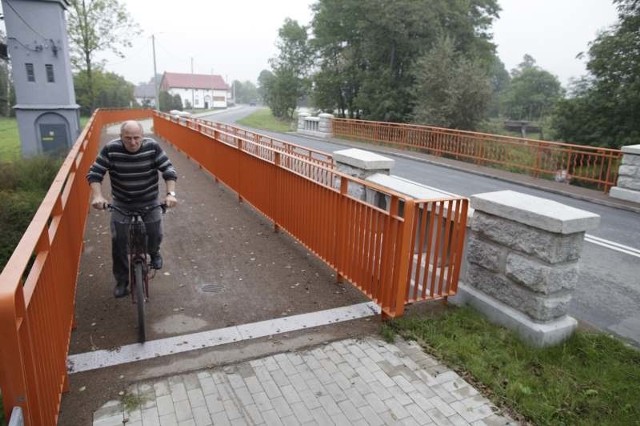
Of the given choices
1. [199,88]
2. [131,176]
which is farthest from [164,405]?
[199,88]

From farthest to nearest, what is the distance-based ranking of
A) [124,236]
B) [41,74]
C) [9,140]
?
[9,140] < [41,74] < [124,236]

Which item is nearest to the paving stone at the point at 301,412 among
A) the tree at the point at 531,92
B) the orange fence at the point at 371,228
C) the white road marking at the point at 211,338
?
the white road marking at the point at 211,338

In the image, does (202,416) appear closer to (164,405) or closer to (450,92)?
(164,405)

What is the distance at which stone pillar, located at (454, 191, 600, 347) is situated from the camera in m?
4.04

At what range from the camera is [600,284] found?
593 centimetres

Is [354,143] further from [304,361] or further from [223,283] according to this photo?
[304,361]

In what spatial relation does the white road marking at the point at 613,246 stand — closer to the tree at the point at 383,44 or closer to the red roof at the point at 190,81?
the tree at the point at 383,44

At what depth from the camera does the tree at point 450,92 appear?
23.4 meters

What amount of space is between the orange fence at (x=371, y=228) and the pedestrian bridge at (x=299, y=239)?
0.01 meters

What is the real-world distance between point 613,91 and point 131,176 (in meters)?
20.5

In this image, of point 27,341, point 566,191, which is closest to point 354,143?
point 566,191

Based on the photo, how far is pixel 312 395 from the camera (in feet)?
11.6

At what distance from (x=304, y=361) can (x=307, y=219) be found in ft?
7.67

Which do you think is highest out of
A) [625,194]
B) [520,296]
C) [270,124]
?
[520,296]
